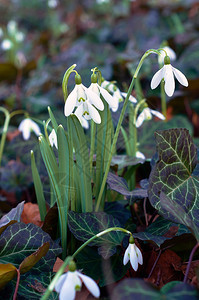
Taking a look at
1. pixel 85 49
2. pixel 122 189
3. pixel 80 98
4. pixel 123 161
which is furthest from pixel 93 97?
pixel 85 49

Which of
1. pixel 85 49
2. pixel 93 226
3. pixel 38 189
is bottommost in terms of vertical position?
pixel 93 226

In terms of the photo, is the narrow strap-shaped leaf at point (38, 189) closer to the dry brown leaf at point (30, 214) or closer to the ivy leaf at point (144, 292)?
the dry brown leaf at point (30, 214)

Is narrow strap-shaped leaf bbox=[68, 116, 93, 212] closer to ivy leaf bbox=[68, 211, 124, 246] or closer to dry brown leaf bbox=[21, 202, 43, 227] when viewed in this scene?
ivy leaf bbox=[68, 211, 124, 246]

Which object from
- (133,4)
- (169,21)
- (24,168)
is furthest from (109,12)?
(24,168)

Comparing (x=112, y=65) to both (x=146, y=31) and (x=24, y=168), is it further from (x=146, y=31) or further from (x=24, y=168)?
(x=24, y=168)

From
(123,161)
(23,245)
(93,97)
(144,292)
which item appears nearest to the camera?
(144,292)

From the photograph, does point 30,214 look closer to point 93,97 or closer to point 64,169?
point 64,169

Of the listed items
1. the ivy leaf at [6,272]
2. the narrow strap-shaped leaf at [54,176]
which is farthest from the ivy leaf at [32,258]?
the narrow strap-shaped leaf at [54,176]
